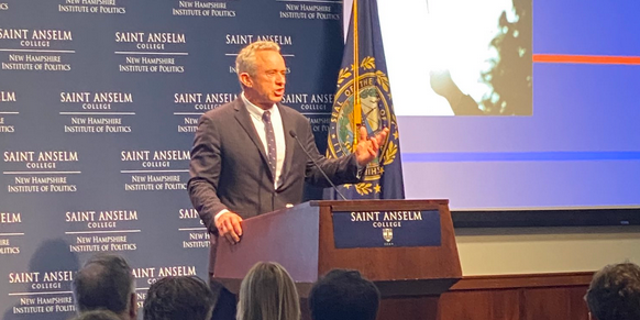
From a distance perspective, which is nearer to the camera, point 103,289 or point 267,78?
point 103,289

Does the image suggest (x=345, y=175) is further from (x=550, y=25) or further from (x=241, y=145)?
(x=550, y=25)

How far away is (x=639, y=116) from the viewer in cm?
525

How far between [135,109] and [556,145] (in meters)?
2.46

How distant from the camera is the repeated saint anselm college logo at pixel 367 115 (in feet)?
15.5

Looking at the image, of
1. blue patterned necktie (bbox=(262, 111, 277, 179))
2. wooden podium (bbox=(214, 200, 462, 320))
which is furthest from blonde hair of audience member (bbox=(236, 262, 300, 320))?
blue patterned necktie (bbox=(262, 111, 277, 179))

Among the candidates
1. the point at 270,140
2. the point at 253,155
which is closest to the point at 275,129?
the point at 270,140

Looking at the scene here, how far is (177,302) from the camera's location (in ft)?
7.77

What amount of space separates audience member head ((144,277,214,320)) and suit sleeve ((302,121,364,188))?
42.6 inches

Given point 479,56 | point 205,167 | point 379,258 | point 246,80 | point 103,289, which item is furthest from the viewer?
point 479,56

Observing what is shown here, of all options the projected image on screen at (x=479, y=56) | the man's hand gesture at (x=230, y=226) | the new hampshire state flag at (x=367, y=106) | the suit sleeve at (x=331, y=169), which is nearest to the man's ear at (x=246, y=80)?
the suit sleeve at (x=331, y=169)

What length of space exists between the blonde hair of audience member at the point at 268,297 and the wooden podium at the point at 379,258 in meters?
0.29

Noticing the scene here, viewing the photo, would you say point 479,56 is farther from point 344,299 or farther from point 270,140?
point 344,299

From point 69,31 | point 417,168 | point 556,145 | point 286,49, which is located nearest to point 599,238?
point 556,145

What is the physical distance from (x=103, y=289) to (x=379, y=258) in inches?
33.6
